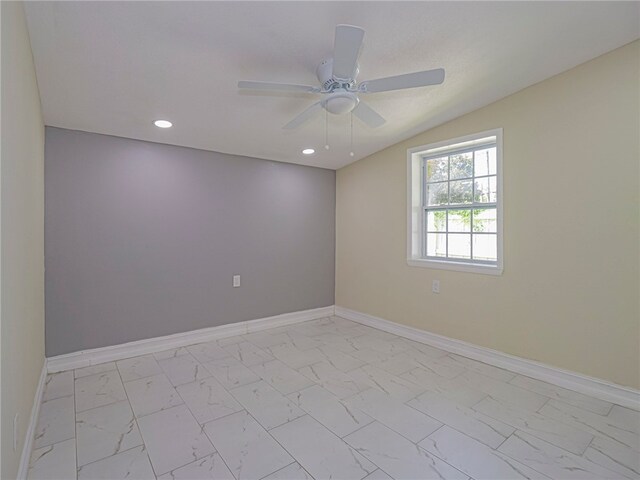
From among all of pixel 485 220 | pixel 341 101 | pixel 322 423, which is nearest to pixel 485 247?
pixel 485 220

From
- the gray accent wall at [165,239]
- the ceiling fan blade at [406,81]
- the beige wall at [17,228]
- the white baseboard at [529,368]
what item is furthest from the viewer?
the gray accent wall at [165,239]

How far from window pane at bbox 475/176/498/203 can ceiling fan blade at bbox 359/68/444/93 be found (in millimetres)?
1623

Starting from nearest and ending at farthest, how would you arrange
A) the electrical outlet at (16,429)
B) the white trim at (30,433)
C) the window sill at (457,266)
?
the electrical outlet at (16,429) < the white trim at (30,433) < the window sill at (457,266)

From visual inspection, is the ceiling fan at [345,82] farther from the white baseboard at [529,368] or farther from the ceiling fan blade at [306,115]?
the white baseboard at [529,368]

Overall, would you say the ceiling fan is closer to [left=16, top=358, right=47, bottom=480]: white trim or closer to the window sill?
the window sill

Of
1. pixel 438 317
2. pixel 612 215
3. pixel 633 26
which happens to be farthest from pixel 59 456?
pixel 633 26

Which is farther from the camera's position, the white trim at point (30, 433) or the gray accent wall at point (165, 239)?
the gray accent wall at point (165, 239)

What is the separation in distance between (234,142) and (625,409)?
3.99 meters

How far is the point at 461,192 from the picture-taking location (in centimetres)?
345

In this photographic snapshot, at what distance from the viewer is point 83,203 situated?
298 centimetres

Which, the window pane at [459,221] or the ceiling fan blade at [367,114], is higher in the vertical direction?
the ceiling fan blade at [367,114]

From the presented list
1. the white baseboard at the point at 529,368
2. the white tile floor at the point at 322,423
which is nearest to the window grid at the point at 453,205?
the white baseboard at the point at 529,368

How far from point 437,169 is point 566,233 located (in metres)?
1.46

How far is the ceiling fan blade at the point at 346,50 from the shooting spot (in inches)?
59.3
